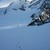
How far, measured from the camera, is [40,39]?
11.6 metres

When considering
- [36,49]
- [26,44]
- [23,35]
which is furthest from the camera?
[23,35]

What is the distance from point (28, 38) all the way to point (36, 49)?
6.80 feet

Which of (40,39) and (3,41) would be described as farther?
(3,41)

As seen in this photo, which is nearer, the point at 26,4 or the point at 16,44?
the point at 16,44

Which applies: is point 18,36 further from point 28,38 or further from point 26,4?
point 26,4

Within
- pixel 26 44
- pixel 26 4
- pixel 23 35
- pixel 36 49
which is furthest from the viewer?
pixel 26 4

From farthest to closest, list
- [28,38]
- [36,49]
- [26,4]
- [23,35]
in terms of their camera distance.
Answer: [26,4] < [23,35] < [28,38] < [36,49]

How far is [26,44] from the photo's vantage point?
1135 cm

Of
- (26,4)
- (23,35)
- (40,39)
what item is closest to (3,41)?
(23,35)

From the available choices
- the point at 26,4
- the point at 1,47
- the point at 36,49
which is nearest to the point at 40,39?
the point at 36,49

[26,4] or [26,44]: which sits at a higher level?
[26,44]

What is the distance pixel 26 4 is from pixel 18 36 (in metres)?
29.2

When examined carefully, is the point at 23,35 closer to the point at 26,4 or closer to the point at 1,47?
the point at 1,47

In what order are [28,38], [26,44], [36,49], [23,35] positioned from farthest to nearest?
[23,35], [28,38], [26,44], [36,49]
